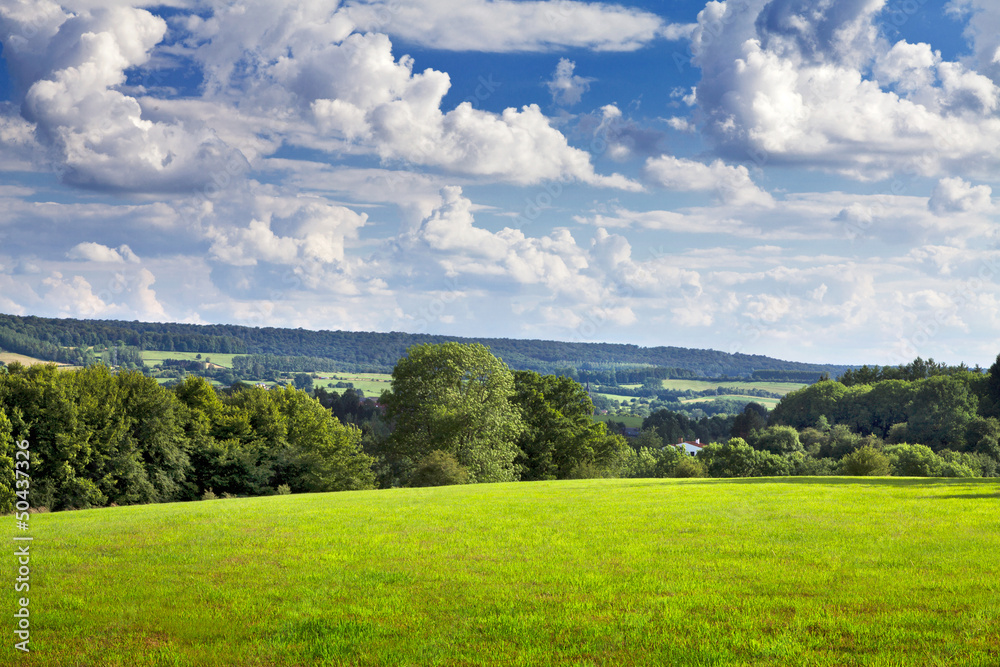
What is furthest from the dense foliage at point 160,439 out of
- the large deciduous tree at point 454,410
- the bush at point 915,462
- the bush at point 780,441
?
the bush at point 780,441

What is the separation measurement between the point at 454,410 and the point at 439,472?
21.0 ft

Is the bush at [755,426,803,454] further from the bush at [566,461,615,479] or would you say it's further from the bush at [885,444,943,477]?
the bush at [566,461,615,479]

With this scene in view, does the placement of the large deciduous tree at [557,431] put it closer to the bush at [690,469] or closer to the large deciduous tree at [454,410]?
the bush at [690,469]

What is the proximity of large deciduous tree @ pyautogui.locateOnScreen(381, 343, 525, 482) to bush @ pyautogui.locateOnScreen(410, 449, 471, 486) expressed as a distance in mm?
3194

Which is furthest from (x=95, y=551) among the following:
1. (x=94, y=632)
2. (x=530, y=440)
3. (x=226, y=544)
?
(x=530, y=440)

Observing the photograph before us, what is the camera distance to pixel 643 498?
27.9 metres

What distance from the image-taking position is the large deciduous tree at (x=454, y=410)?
58281 mm

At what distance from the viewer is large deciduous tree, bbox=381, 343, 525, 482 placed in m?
58.3

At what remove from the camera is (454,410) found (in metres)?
58.2

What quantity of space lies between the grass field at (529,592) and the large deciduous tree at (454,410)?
123ft

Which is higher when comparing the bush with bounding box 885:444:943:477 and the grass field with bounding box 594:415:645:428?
the bush with bounding box 885:444:943:477

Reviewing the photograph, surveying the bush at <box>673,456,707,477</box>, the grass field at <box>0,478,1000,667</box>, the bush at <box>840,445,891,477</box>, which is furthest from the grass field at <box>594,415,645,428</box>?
the grass field at <box>0,478,1000,667</box>

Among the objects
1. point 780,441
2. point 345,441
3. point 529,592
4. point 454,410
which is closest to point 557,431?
point 454,410

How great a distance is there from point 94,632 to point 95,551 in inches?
272
